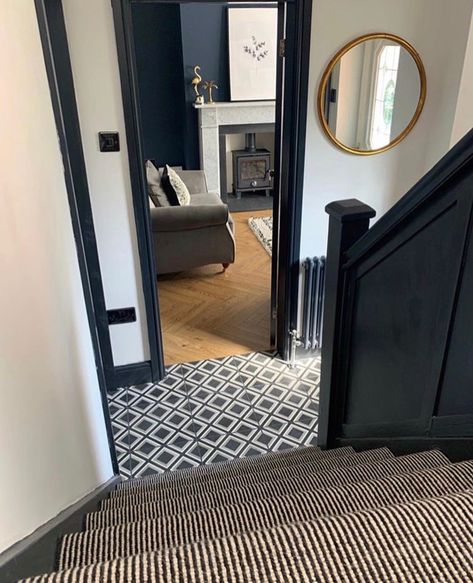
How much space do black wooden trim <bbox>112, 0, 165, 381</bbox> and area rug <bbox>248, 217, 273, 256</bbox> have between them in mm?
2187

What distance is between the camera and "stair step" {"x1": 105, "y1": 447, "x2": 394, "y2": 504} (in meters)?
1.49

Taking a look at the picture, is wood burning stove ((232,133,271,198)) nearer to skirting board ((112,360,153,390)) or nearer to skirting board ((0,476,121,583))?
skirting board ((112,360,153,390))

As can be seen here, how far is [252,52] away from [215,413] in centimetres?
454

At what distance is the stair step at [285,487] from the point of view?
4.18 ft

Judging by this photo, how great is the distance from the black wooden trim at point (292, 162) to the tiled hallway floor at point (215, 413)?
0.92ft

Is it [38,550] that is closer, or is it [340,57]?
[38,550]

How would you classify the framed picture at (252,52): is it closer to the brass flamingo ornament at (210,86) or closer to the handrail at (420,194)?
the brass flamingo ornament at (210,86)

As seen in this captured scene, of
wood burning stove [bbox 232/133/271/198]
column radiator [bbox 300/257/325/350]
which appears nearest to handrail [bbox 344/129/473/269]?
column radiator [bbox 300/257/325/350]

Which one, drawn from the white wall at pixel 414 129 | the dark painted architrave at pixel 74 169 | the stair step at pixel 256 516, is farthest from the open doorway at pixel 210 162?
the stair step at pixel 256 516

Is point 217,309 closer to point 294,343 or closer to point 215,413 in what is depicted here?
point 294,343

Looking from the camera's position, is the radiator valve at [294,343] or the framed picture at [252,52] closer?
the radiator valve at [294,343]

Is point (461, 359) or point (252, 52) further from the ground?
point (252, 52)

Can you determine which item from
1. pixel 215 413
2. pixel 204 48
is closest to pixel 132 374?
pixel 215 413

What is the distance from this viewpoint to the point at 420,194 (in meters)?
1.17
